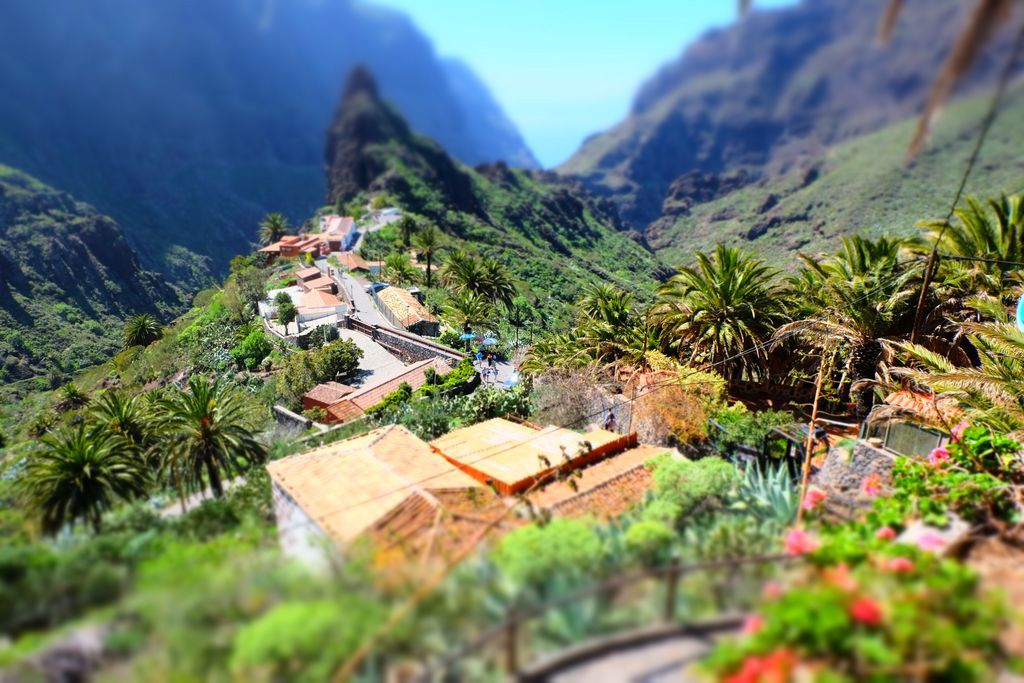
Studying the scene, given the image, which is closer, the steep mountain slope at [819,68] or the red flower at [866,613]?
the steep mountain slope at [819,68]

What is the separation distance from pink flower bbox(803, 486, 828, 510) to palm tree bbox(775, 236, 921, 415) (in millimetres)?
7129

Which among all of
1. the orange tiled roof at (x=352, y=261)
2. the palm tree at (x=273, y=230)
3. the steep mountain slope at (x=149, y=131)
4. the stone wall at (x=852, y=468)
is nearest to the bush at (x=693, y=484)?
the stone wall at (x=852, y=468)

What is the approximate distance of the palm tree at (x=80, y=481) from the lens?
530 inches

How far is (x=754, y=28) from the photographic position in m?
5.41

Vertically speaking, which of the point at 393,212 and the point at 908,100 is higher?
the point at 393,212

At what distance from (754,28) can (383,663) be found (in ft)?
20.7

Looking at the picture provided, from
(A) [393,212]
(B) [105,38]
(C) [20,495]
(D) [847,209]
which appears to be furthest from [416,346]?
(B) [105,38]

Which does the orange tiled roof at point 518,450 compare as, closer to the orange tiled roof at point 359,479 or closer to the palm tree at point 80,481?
the orange tiled roof at point 359,479

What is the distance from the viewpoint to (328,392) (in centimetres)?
2788

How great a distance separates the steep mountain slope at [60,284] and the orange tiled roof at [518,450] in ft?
255

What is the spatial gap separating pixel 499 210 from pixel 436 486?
319 ft

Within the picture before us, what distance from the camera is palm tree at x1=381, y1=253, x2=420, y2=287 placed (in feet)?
170

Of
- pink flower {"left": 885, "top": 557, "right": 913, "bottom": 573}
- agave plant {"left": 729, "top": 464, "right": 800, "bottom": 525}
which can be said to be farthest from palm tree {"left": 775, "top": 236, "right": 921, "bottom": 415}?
pink flower {"left": 885, "top": 557, "right": 913, "bottom": 573}

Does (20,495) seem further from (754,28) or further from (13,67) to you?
(13,67)
